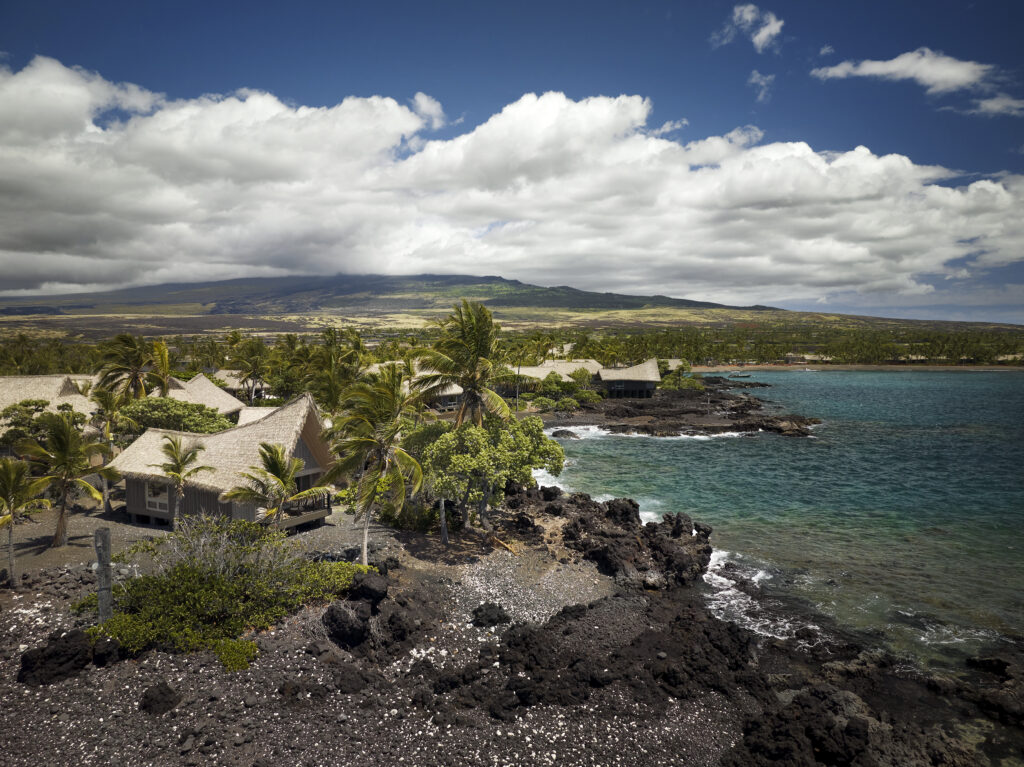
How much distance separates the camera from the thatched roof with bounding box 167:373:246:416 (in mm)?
46000

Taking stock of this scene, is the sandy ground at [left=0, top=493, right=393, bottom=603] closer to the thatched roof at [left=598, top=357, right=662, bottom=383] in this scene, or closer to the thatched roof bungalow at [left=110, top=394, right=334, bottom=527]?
the thatched roof bungalow at [left=110, top=394, right=334, bottom=527]

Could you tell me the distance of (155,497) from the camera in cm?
2773

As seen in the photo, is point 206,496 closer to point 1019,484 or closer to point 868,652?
point 868,652

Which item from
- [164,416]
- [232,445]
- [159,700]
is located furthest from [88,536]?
[159,700]

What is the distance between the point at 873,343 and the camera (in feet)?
548

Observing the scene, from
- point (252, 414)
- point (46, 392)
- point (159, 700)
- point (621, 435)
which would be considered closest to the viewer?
point (159, 700)

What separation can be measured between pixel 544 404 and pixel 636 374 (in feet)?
76.2

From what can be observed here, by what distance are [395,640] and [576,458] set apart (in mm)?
32862

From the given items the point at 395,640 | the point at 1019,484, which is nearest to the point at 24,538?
the point at 395,640

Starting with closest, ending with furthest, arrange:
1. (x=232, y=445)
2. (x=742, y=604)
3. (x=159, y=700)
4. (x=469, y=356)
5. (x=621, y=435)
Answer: (x=159, y=700) → (x=742, y=604) → (x=469, y=356) → (x=232, y=445) → (x=621, y=435)

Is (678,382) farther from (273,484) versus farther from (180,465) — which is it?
(180,465)

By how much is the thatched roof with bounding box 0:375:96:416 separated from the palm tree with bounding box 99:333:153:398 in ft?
6.87

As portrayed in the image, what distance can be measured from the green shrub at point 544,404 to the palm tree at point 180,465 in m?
51.5

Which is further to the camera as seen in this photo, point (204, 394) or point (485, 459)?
point (204, 394)
